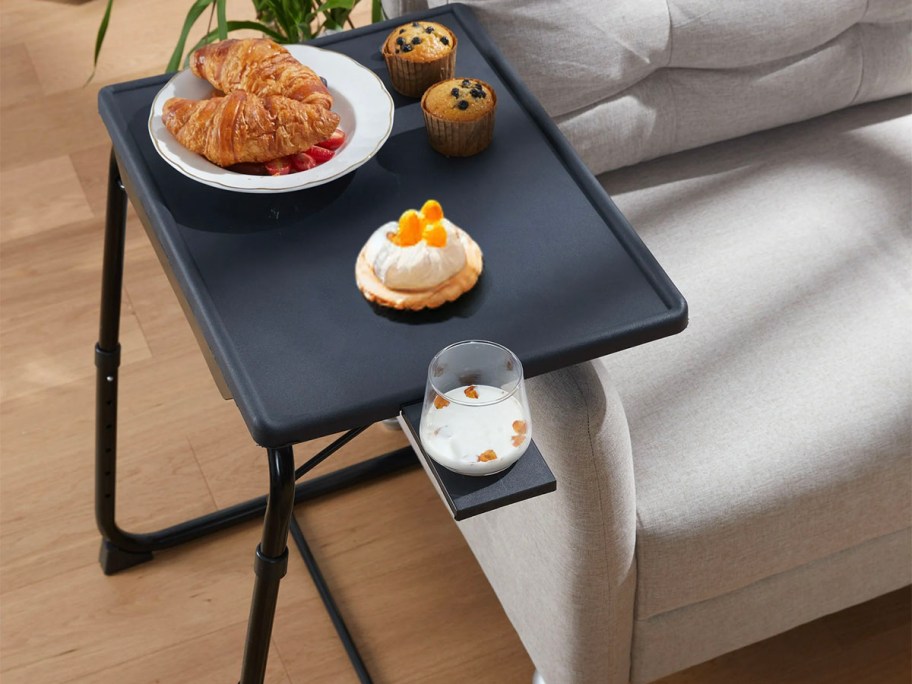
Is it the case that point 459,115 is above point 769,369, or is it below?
above

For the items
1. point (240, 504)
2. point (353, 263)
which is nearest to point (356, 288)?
point (353, 263)

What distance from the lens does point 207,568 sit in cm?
162

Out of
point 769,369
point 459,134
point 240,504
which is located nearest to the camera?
point 459,134

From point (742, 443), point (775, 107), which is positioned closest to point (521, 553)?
point (742, 443)

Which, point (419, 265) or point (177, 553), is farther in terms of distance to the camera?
point (177, 553)

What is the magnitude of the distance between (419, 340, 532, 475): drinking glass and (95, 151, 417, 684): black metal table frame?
0.38 ft

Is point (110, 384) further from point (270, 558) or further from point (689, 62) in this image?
point (689, 62)

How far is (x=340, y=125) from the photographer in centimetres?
111

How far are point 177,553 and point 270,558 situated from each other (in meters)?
0.70

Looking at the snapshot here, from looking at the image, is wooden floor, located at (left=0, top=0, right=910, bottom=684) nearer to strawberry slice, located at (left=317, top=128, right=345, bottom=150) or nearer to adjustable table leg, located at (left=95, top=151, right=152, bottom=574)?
adjustable table leg, located at (left=95, top=151, right=152, bottom=574)

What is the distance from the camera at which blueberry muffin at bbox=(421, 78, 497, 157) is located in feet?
3.54

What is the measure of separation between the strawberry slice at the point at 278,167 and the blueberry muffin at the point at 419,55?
0.61ft

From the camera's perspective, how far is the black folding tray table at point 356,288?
90 cm

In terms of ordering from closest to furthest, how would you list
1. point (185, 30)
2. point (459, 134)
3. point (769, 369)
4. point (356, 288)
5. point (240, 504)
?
point (356, 288), point (459, 134), point (769, 369), point (185, 30), point (240, 504)
